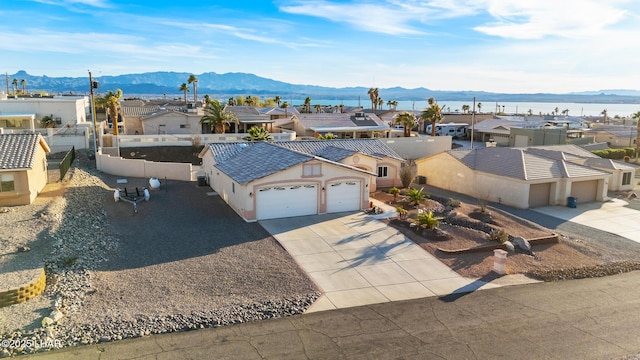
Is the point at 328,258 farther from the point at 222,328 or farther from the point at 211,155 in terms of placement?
the point at 211,155

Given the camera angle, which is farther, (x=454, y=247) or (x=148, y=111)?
(x=148, y=111)

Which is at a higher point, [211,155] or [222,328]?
[211,155]

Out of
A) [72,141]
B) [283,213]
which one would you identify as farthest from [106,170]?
[283,213]

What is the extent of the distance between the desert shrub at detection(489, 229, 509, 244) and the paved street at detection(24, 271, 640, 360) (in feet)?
17.9

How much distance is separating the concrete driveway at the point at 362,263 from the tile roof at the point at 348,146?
11395 mm

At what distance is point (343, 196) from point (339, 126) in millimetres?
35490

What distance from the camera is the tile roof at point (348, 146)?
1448 inches

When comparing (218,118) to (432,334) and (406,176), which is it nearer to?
(406,176)

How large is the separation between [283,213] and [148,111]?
4037 cm

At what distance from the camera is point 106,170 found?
38156 millimetres

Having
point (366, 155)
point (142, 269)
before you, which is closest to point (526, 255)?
point (366, 155)

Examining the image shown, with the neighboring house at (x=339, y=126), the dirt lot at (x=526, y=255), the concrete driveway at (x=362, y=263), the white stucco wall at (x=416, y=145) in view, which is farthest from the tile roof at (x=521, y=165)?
the neighboring house at (x=339, y=126)

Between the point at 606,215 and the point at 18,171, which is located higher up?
the point at 18,171

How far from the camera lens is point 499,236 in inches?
894
